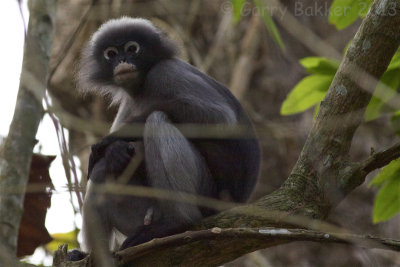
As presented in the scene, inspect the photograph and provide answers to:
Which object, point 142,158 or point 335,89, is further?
point 142,158

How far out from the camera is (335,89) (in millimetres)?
4441

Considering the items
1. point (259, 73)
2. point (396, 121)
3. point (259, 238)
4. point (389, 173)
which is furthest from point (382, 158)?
point (259, 73)

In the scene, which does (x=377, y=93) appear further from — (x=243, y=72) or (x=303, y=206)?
(x=243, y=72)

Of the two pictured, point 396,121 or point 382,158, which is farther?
point 396,121

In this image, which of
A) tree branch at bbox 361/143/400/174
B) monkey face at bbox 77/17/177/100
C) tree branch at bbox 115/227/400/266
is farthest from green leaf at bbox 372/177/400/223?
monkey face at bbox 77/17/177/100

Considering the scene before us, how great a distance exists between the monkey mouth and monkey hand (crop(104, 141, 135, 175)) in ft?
3.27

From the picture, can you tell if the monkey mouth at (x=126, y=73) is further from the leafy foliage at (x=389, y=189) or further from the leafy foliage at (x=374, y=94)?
the leafy foliage at (x=389, y=189)

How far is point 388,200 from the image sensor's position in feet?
13.5

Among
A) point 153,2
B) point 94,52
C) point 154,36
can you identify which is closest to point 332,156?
point 154,36

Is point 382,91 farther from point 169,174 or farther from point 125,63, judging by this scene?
point 125,63

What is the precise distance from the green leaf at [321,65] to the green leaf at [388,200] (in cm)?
101

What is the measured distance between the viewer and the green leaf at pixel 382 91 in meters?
4.25

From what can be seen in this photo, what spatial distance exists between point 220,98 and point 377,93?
165 cm

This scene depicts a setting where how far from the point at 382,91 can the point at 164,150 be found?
173cm
